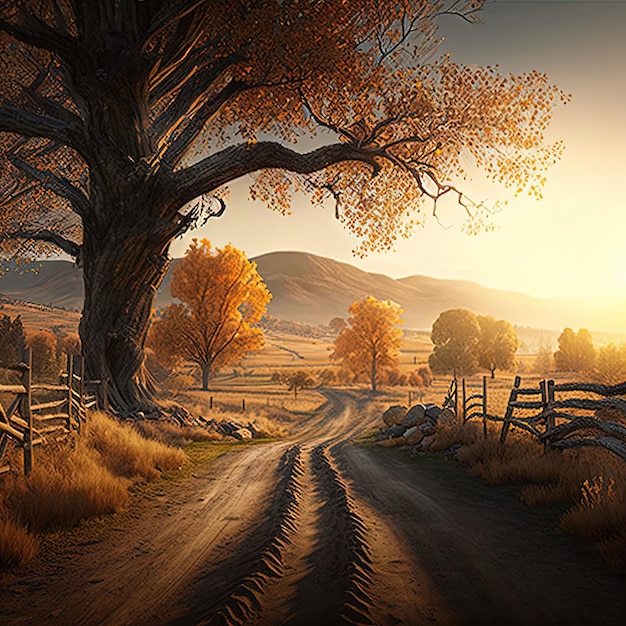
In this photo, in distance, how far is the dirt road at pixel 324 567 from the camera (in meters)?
4.52

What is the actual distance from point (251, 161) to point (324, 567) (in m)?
10.5

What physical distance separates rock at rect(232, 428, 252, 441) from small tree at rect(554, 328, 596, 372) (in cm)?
6761

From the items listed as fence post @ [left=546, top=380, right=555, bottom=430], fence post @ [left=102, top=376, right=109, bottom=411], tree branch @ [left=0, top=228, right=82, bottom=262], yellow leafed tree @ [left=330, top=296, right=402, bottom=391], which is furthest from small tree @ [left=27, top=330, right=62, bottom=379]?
fence post @ [left=546, top=380, right=555, bottom=430]

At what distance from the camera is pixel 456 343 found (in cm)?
7481

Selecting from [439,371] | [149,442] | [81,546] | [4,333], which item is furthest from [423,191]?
[439,371]

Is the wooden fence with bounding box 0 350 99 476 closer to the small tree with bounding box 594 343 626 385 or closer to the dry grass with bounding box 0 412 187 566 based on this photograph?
the dry grass with bounding box 0 412 187 566

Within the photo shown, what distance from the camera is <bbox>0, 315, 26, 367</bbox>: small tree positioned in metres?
43.9

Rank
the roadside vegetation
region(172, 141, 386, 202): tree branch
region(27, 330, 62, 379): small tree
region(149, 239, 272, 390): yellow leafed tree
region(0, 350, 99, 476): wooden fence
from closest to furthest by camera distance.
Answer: the roadside vegetation
region(0, 350, 99, 476): wooden fence
region(172, 141, 386, 202): tree branch
region(149, 239, 272, 390): yellow leafed tree
region(27, 330, 62, 379): small tree

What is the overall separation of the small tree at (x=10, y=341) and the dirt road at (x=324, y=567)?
41.9m

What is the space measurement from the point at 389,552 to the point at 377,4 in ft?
44.8

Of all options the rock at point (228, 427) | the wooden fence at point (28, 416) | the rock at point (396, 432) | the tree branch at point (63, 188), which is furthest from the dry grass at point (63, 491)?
the rock at point (396, 432)

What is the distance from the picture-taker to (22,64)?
54.0ft

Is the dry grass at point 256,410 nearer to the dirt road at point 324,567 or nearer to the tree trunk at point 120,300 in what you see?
the tree trunk at point 120,300

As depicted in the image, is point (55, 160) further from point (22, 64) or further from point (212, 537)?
point (212, 537)
